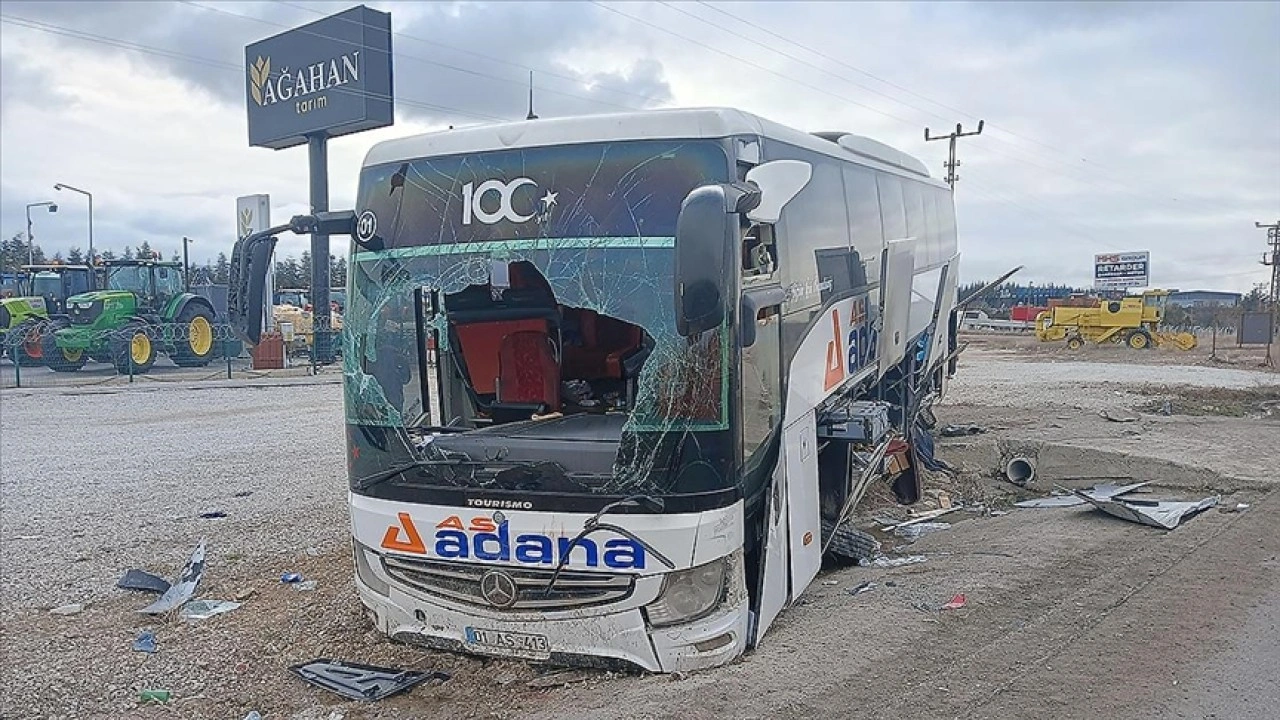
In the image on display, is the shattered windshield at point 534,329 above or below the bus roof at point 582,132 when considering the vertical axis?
below

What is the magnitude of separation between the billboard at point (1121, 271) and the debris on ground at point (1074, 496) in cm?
6394

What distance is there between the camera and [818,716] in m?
4.86

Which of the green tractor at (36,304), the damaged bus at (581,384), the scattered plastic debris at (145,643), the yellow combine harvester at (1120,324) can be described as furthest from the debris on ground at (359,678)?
the yellow combine harvester at (1120,324)

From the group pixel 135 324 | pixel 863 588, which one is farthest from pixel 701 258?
pixel 135 324

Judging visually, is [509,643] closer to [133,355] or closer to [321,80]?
[133,355]

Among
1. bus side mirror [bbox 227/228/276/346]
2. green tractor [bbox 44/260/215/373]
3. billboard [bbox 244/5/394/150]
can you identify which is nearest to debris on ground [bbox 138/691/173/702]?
bus side mirror [bbox 227/228/276/346]

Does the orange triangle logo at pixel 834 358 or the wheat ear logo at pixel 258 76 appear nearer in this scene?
the orange triangle logo at pixel 834 358

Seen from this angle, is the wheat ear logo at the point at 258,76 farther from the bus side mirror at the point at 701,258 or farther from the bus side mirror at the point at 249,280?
the bus side mirror at the point at 701,258

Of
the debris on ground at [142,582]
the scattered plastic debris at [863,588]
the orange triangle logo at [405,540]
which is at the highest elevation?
the orange triangle logo at [405,540]

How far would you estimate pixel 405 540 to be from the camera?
571 centimetres

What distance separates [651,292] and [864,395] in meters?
3.71

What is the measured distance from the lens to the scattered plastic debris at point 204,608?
7348mm

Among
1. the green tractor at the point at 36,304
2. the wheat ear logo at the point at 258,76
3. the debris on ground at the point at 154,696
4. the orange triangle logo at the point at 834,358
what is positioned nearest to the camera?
the debris on ground at the point at 154,696

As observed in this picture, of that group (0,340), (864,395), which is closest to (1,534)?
(864,395)
